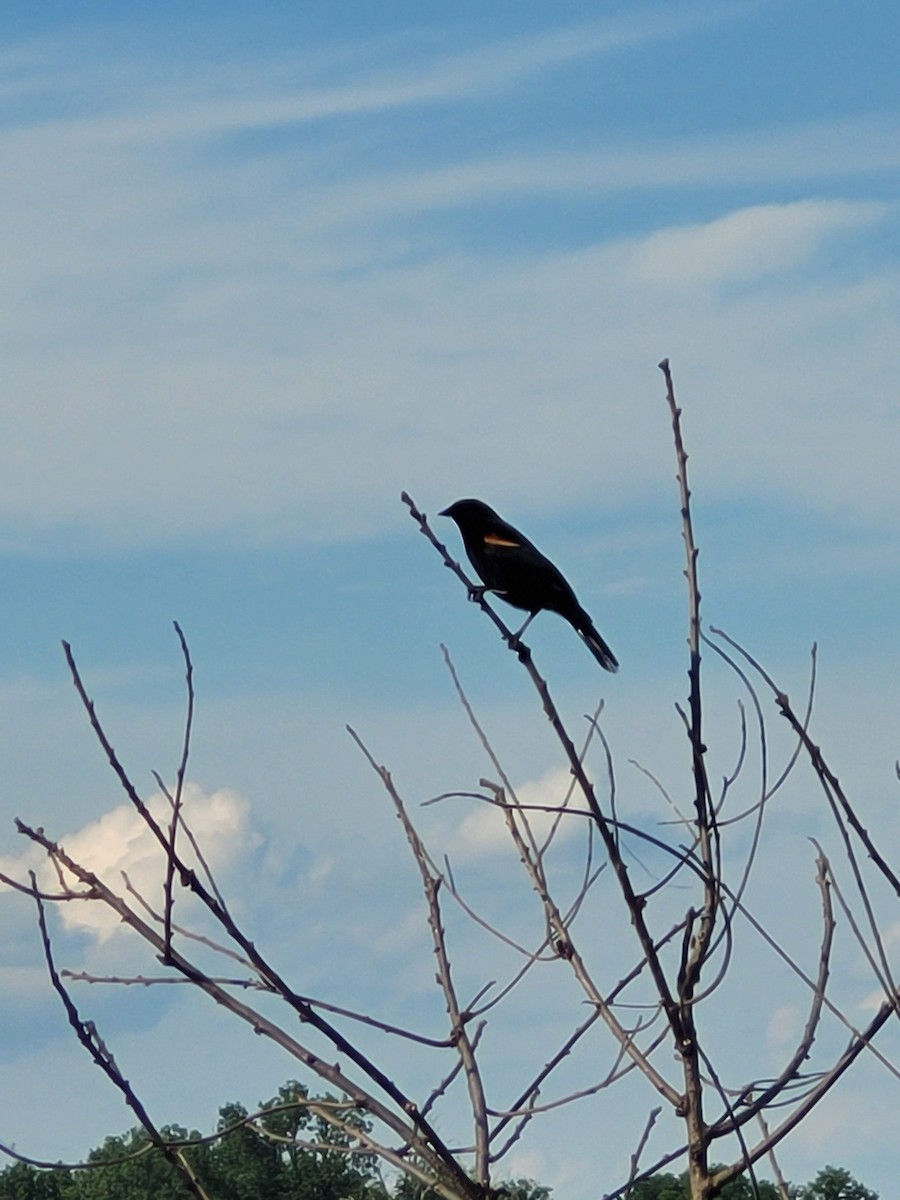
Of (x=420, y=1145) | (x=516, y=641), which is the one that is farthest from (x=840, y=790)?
(x=516, y=641)

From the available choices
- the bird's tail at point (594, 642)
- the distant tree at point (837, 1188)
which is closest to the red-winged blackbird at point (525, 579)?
the bird's tail at point (594, 642)

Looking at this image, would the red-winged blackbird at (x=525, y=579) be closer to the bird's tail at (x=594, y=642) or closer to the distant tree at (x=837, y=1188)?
the bird's tail at (x=594, y=642)

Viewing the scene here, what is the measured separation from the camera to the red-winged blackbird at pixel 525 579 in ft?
30.5

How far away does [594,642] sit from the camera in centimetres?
935

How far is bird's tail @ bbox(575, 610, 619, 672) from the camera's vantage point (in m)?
9.24

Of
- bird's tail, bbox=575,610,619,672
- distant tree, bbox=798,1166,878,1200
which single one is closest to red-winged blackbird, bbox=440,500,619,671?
bird's tail, bbox=575,610,619,672

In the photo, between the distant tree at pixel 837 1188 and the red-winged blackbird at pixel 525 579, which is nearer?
the red-winged blackbird at pixel 525 579

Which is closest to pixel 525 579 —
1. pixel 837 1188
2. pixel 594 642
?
pixel 594 642

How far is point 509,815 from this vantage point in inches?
172

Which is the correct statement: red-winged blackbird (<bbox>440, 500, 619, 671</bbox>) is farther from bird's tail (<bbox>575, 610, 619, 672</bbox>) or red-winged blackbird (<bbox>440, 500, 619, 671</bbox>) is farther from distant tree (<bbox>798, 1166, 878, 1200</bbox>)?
distant tree (<bbox>798, 1166, 878, 1200</bbox>)

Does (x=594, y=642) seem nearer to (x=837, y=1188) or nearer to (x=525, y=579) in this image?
(x=525, y=579)

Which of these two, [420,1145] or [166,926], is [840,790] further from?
[166,926]

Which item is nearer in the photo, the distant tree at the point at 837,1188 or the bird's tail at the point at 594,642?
the bird's tail at the point at 594,642

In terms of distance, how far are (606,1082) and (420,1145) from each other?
0.76 meters
